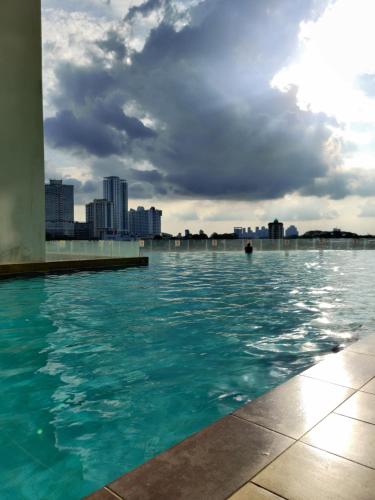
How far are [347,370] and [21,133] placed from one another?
19681 millimetres

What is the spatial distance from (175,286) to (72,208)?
19233 cm

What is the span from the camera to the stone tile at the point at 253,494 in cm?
258

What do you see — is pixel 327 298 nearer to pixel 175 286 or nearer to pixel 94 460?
pixel 175 286

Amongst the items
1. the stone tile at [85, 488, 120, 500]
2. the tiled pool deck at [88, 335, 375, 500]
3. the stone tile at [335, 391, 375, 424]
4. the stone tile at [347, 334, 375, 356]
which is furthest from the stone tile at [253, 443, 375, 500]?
the stone tile at [347, 334, 375, 356]

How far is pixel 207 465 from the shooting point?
2.97 metres

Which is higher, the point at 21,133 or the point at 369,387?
the point at 21,133

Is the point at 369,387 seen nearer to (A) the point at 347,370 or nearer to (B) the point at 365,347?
(A) the point at 347,370

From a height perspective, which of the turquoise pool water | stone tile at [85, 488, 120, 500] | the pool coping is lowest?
the turquoise pool water

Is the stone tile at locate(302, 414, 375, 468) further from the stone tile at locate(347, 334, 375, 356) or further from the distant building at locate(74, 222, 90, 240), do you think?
the distant building at locate(74, 222, 90, 240)

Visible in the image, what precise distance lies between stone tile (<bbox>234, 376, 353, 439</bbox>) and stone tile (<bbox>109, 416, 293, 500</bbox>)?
0.20 meters

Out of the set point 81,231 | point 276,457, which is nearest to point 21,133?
point 276,457

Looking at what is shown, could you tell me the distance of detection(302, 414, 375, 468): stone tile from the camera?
3.12m

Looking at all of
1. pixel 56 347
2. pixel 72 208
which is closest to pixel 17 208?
pixel 56 347

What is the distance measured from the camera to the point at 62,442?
4.11 meters
